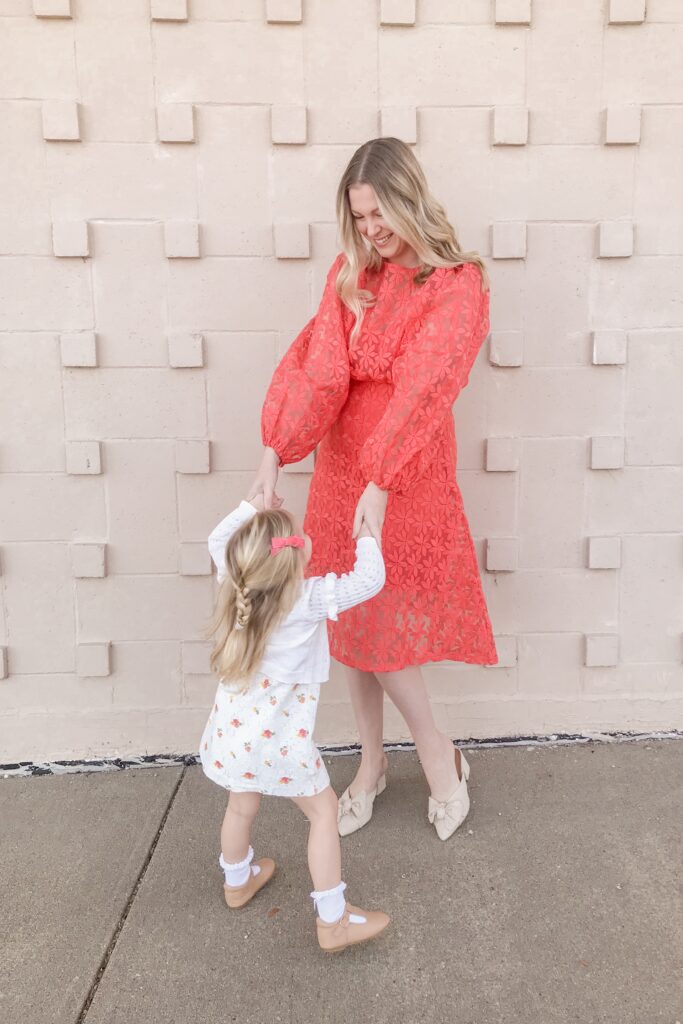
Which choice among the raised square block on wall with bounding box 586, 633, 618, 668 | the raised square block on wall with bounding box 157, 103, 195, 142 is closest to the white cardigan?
the raised square block on wall with bounding box 586, 633, 618, 668

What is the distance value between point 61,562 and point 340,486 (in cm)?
101

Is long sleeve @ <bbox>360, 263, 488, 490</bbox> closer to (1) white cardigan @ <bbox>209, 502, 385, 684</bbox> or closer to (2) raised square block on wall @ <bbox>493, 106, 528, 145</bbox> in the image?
(1) white cardigan @ <bbox>209, 502, 385, 684</bbox>

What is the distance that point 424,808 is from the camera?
2.44 metres

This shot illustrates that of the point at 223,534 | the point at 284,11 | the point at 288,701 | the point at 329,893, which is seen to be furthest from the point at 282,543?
the point at 284,11

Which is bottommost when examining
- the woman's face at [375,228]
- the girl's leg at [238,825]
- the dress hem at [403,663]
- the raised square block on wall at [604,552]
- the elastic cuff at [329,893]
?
the elastic cuff at [329,893]

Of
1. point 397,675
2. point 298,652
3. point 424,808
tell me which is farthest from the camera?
point 424,808

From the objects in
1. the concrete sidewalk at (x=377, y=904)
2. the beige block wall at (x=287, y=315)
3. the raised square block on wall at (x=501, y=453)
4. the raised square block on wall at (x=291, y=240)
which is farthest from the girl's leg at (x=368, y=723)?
the raised square block on wall at (x=291, y=240)

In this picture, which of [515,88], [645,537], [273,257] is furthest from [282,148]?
[645,537]

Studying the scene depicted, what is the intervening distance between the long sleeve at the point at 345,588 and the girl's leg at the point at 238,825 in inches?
18.7

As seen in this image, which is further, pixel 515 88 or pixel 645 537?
pixel 645 537

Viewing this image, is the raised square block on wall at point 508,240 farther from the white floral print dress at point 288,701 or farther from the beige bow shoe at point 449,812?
the beige bow shoe at point 449,812

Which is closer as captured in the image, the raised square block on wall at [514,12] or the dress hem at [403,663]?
the dress hem at [403,663]

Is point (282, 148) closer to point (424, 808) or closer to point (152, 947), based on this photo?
point (424, 808)

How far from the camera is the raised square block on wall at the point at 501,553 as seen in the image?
2664mm
